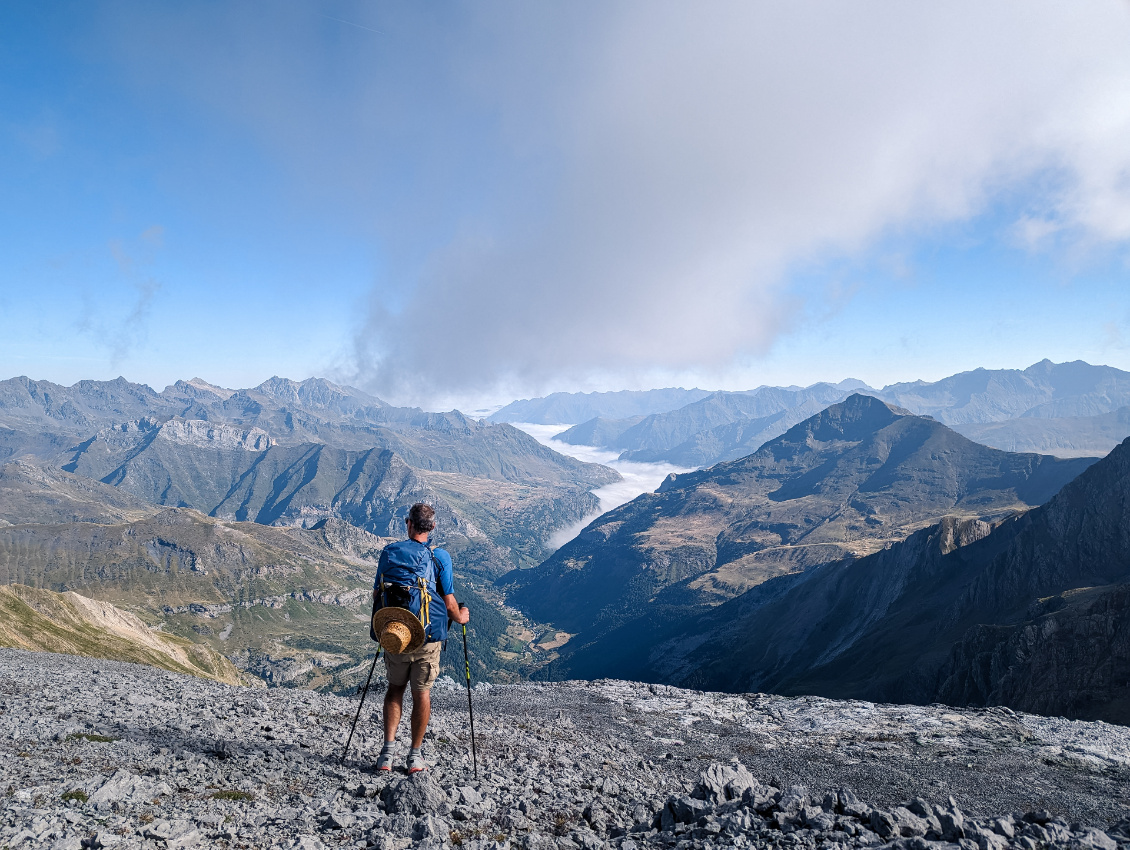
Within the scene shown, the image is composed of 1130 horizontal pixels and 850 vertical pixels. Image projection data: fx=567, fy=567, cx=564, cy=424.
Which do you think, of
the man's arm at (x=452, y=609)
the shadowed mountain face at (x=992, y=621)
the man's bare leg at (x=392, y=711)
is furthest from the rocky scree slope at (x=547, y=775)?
the shadowed mountain face at (x=992, y=621)

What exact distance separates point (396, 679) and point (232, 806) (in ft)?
11.1

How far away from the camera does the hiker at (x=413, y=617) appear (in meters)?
11.5

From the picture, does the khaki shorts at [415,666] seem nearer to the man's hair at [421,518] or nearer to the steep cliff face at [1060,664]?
the man's hair at [421,518]

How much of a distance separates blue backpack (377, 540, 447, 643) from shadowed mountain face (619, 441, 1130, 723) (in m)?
66.8

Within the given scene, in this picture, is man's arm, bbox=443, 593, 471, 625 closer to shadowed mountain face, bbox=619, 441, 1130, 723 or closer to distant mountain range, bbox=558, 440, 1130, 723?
shadowed mountain face, bbox=619, 441, 1130, 723

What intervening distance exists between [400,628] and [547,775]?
6217 millimetres

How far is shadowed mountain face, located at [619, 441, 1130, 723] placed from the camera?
212 ft

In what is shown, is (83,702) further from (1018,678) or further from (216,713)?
(1018,678)

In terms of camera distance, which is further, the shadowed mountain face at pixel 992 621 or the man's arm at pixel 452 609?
the shadowed mountain face at pixel 992 621

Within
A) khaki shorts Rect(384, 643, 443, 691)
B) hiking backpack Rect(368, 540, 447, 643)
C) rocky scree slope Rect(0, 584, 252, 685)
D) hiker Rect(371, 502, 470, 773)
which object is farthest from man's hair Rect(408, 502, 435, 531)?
rocky scree slope Rect(0, 584, 252, 685)

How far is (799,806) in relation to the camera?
10570mm

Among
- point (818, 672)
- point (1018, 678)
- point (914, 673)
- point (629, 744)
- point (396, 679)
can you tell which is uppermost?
point (396, 679)

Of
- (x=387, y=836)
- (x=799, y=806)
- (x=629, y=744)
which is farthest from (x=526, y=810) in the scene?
(x=629, y=744)

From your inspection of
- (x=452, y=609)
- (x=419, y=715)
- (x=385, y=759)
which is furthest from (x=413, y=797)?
(x=452, y=609)
